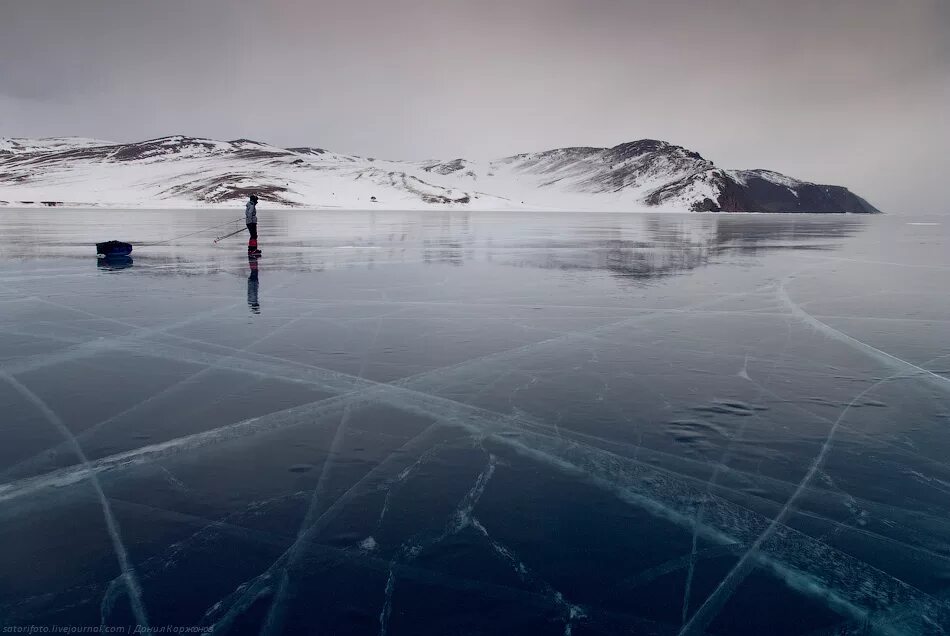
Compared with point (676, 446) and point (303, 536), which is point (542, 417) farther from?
point (303, 536)

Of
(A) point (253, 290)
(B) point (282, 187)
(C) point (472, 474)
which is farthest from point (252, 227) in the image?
(B) point (282, 187)

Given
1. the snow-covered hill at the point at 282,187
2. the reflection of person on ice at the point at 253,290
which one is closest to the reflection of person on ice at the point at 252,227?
the reflection of person on ice at the point at 253,290

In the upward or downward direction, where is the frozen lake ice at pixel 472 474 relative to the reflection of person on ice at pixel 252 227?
downward

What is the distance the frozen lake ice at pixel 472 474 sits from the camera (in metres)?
3.02

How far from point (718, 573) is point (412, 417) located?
9.74 feet

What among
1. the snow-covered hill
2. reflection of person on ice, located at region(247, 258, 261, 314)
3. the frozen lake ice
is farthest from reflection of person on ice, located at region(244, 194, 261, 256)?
the snow-covered hill

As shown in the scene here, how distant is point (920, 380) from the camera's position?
673 centimetres

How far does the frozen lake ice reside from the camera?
Result: 3.02 metres

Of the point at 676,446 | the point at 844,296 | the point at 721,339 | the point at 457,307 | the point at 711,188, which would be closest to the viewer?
the point at 676,446

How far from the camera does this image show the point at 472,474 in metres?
4.30

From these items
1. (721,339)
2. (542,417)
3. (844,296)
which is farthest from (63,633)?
(844,296)

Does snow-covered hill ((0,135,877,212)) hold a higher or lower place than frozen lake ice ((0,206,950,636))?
higher

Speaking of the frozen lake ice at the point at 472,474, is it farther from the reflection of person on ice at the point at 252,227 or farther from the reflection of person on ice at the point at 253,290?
the reflection of person on ice at the point at 252,227

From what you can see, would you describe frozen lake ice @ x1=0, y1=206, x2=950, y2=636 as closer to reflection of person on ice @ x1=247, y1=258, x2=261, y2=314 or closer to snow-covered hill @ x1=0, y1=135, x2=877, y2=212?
reflection of person on ice @ x1=247, y1=258, x2=261, y2=314
